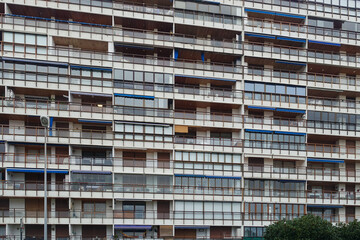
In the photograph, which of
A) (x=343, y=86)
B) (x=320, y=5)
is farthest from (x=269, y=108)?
(x=320, y=5)

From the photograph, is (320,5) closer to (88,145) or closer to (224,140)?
(224,140)

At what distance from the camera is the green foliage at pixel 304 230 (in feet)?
93.9

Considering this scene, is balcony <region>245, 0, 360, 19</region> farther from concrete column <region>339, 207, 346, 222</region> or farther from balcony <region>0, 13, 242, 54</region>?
concrete column <region>339, 207, 346, 222</region>

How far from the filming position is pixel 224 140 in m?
34.7

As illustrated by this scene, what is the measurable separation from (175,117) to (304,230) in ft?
51.7

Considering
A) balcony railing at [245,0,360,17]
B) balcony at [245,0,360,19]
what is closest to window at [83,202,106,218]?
balcony at [245,0,360,19]

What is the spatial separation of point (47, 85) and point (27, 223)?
12714mm

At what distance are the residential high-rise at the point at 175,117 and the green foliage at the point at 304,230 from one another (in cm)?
448

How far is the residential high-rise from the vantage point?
31.1m

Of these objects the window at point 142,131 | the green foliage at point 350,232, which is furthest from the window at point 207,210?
the green foliage at point 350,232

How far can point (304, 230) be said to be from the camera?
28.6 m

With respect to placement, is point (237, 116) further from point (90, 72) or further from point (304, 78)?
point (90, 72)

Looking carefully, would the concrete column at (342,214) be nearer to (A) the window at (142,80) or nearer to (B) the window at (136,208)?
(B) the window at (136,208)

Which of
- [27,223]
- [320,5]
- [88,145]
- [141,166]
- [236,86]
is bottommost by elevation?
[27,223]
